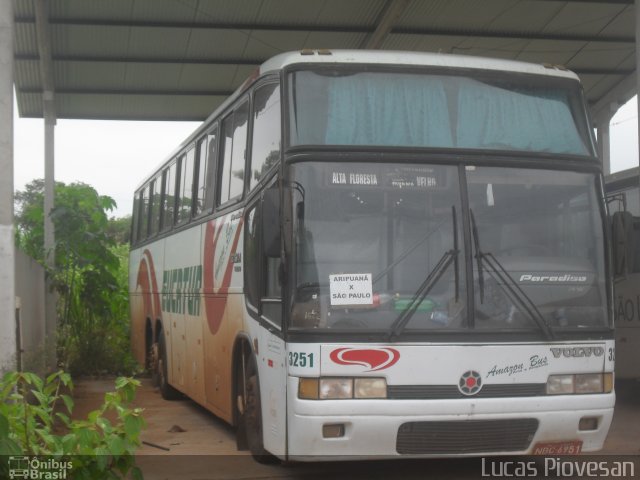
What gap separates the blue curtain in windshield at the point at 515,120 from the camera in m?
7.68

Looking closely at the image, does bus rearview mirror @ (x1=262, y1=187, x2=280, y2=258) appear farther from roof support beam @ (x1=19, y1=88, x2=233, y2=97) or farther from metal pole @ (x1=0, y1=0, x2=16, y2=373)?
roof support beam @ (x1=19, y1=88, x2=233, y2=97)

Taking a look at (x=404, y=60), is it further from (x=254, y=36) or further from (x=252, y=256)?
(x=254, y=36)

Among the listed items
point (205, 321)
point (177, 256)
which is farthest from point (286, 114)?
point (177, 256)

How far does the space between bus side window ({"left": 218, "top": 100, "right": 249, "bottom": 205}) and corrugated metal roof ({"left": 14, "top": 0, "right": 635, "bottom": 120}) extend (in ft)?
21.5

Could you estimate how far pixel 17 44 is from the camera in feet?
57.8

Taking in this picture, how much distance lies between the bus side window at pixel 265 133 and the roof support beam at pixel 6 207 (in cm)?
246

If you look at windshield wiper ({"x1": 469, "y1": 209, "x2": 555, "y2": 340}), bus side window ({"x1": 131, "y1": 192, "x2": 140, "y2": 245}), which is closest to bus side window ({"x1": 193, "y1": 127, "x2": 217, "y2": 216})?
windshield wiper ({"x1": 469, "y1": 209, "x2": 555, "y2": 340})

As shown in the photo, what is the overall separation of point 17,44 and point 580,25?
33.7 ft

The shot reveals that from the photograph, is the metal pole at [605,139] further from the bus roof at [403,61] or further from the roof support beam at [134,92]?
the bus roof at [403,61]

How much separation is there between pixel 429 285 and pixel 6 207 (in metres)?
A: 4.48

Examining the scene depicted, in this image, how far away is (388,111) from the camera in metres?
7.67

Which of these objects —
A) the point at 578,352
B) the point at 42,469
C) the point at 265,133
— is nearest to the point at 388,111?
the point at 265,133

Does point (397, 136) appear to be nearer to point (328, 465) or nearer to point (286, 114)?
point (286, 114)

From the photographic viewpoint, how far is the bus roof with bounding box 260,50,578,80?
780 cm
